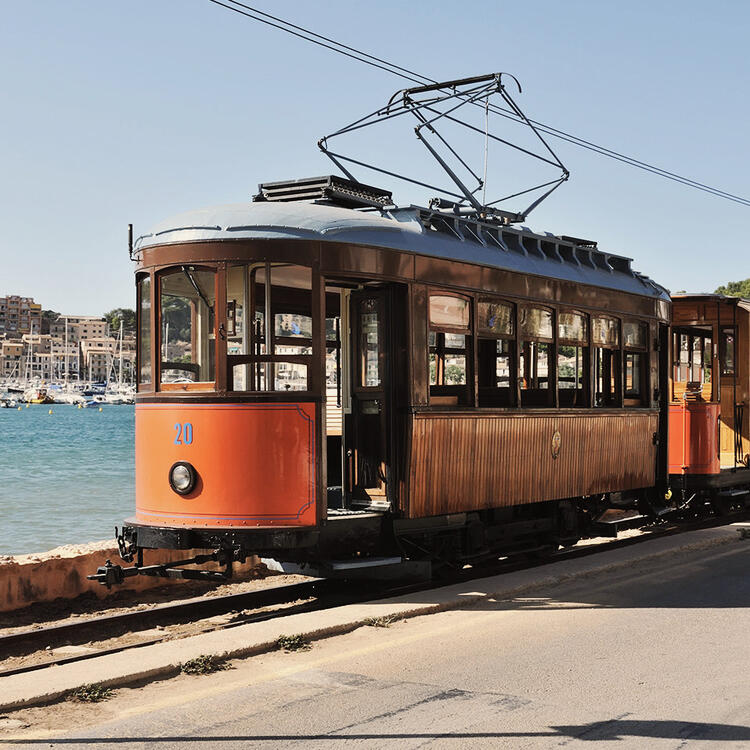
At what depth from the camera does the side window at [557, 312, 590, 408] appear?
12148 millimetres

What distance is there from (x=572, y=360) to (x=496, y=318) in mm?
1681

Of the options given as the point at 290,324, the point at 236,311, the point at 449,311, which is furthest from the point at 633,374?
the point at 236,311

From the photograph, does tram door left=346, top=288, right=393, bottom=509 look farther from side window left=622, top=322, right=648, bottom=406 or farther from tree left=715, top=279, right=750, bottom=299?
tree left=715, top=279, right=750, bottom=299

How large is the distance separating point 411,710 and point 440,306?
4905mm

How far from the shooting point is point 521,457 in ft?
37.9

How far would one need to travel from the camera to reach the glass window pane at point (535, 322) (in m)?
11.5

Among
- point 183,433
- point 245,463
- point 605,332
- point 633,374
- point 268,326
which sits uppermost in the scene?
point 605,332

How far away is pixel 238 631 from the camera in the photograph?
806cm

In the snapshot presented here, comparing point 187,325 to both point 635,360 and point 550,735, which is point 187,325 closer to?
point 550,735

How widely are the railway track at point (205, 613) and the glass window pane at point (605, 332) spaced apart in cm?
276

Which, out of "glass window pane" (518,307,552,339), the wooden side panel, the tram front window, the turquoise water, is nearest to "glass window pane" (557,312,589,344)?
"glass window pane" (518,307,552,339)

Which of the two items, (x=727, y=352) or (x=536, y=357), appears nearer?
(x=536, y=357)

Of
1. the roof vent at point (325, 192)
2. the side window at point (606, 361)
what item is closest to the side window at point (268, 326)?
the roof vent at point (325, 192)

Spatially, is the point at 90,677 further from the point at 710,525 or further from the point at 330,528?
the point at 710,525
